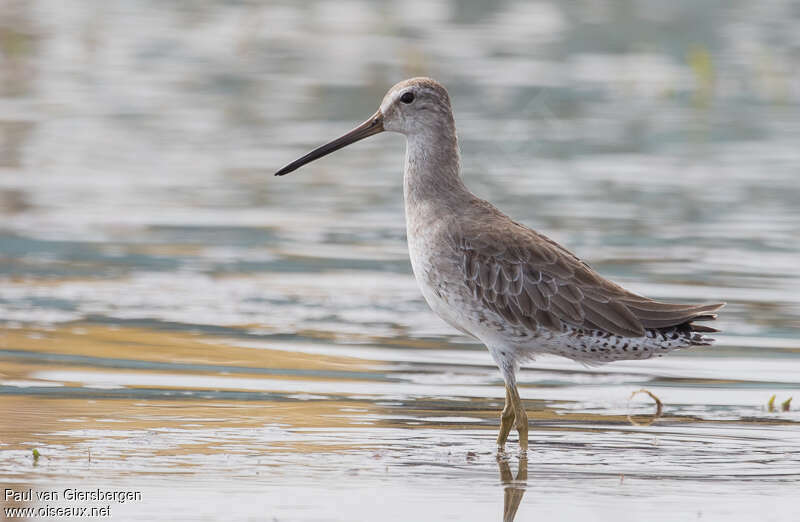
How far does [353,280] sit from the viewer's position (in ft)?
41.8

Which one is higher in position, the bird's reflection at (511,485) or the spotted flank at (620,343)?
the spotted flank at (620,343)

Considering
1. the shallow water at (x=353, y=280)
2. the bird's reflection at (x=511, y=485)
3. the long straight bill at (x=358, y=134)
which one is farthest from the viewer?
the long straight bill at (x=358, y=134)

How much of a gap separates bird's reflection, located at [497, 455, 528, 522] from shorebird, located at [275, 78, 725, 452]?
312 millimetres

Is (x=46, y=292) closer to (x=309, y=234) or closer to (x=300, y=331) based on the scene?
(x=300, y=331)

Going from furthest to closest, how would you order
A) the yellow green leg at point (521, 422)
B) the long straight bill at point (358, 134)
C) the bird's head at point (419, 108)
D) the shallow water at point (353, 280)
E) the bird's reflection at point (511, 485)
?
the long straight bill at point (358, 134)
the bird's head at point (419, 108)
the yellow green leg at point (521, 422)
the shallow water at point (353, 280)
the bird's reflection at point (511, 485)

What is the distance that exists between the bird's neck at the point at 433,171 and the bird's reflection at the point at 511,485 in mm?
1570

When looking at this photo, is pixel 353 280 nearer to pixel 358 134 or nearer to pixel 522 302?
pixel 358 134

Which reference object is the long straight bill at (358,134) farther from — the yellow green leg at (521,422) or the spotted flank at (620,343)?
the yellow green leg at (521,422)

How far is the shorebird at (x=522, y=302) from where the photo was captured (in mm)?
8594

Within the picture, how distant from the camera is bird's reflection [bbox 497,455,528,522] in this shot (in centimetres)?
737

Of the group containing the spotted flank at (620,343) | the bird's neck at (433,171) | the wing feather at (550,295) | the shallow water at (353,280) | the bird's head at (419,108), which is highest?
the bird's head at (419,108)

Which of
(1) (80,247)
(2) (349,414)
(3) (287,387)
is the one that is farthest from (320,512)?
(1) (80,247)

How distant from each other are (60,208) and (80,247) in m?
1.67

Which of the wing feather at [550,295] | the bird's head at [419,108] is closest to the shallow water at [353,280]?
the wing feather at [550,295]
